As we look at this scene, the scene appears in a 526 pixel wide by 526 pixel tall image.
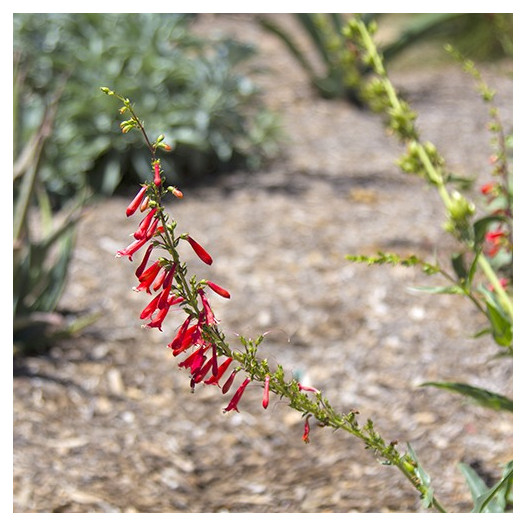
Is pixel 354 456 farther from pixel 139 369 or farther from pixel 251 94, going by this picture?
pixel 251 94

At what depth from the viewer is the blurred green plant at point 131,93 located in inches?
205

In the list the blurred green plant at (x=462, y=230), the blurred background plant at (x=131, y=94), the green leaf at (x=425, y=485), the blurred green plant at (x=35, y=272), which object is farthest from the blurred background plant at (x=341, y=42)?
the green leaf at (x=425, y=485)

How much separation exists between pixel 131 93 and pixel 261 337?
406 centimetres

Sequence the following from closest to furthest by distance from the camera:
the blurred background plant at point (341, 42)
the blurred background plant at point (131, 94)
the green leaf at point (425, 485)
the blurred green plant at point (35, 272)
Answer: the green leaf at point (425, 485) → the blurred green plant at point (35, 272) → the blurred background plant at point (131, 94) → the blurred background plant at point (341, 42)

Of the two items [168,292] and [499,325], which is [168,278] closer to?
[168,292]

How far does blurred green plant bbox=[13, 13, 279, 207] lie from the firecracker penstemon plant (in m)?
2.86

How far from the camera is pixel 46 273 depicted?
362 centimetres

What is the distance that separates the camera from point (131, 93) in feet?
17.5

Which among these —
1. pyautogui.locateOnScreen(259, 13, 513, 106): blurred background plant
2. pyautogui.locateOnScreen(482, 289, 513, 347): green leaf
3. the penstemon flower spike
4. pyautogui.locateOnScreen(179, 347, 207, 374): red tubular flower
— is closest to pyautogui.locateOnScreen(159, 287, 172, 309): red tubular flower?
the penstemon flower spike

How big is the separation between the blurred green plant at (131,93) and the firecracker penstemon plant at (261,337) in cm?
286

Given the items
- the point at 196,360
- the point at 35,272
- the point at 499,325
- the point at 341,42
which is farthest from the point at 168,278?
the point at 341,42

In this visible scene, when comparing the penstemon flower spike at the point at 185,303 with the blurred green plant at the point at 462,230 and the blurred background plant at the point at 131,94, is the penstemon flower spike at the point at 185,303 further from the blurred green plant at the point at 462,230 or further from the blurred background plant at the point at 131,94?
the blurred background plant at the point at 131,94

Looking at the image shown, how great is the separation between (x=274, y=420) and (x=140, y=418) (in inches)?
19.2
